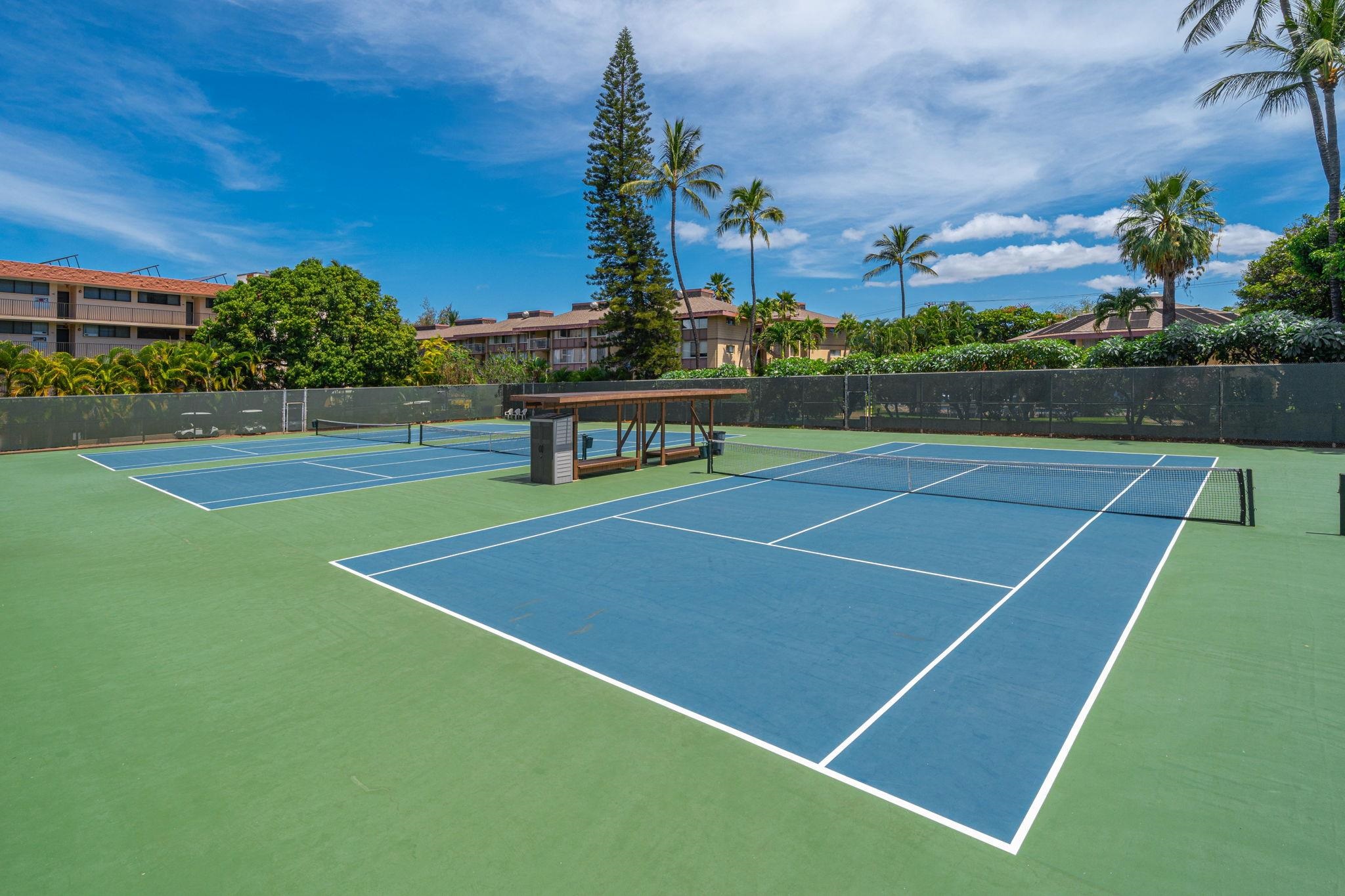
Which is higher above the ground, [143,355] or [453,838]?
[143,355]

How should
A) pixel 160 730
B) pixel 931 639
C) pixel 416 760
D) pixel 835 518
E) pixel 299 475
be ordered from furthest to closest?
pixel 299 475 < pixel 835 518 < pixel 931 639 < pixel 160 730 < pixel 416 760

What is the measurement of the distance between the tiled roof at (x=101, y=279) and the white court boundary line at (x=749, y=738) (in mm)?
51032

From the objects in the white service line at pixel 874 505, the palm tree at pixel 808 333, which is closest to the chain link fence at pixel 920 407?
the white service line at pixel 874 505

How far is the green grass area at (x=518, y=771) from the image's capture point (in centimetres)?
400

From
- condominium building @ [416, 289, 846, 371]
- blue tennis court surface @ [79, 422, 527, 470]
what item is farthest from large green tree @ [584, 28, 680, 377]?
blue tennis court surface @ [79, 422, 527, 470]

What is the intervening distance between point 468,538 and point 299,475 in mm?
11501

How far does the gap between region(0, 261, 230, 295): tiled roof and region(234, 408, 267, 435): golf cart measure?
17.1 metres

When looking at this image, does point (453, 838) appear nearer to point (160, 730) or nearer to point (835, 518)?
point (160, 730)

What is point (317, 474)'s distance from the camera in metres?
21.3

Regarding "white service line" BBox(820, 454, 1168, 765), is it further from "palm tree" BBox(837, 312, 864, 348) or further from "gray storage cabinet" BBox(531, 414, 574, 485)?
"palm tree" BBox(837, 312, 864, 348)

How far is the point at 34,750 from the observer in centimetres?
537

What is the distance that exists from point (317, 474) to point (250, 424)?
18.8 metres

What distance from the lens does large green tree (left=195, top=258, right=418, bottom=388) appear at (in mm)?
40906

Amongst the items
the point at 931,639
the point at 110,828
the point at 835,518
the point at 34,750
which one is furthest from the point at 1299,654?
the point at 34,750
